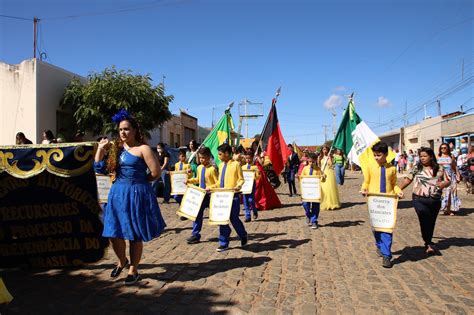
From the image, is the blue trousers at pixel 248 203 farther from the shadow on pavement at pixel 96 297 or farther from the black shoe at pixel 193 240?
the shadow on pavement at pixel 96 297

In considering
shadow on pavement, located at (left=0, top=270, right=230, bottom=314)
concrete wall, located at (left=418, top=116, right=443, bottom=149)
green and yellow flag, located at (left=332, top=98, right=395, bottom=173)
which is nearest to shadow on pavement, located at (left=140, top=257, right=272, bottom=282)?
shadow on pavement, located at (left=0, top=270, right=230, bottom=314)

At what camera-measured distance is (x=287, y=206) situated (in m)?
11.1

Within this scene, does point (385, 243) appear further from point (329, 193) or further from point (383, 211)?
point (329, 193)

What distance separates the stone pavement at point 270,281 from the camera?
3.63 meters

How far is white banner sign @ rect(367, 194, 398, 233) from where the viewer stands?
4996 mm

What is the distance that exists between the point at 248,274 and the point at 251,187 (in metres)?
4.26

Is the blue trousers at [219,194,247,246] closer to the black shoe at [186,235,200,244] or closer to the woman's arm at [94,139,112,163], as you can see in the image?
the black shoe at [186,235,200,244]

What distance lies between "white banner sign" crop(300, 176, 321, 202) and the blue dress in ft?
13.4

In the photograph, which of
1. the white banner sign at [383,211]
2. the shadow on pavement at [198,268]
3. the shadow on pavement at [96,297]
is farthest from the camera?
the white banner sign at [383,211]

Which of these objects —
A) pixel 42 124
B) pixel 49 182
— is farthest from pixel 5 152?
pixel 42 124

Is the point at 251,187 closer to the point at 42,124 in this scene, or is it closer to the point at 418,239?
the point at 418,239

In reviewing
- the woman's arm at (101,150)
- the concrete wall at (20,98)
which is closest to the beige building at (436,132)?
the concrete wall at (20,98)

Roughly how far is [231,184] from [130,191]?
228 cm

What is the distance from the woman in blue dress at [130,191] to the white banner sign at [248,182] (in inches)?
183
